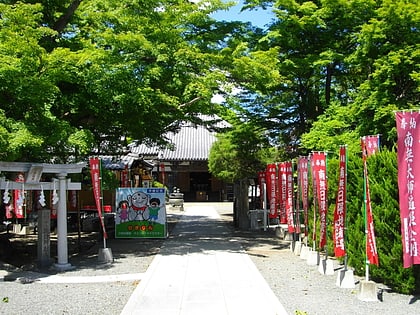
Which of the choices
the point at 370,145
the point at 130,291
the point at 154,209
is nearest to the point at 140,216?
the point at 154,209

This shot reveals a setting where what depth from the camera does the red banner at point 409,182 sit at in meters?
7.04

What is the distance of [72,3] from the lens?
527 inches

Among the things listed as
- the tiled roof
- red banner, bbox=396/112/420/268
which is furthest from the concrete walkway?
the tiled roof

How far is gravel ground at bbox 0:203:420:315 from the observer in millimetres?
7309

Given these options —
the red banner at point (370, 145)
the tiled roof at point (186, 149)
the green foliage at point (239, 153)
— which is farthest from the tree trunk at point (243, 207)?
the tiled roof at point (186, 149)

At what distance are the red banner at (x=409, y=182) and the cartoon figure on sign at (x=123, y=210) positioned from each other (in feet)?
36.1

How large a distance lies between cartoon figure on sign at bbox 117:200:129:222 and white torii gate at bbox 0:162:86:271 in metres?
4.79

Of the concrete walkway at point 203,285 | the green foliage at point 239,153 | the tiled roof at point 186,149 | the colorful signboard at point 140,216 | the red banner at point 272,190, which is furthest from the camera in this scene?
the tiled roof at point 186,149

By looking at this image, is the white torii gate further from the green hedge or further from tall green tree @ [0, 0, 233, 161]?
the green hedge

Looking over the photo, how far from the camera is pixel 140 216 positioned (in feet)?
54.0

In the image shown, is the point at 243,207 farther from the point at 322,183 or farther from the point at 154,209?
the point at 322,183

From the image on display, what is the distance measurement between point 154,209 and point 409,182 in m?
10.7

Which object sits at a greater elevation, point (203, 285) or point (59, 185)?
point (59, 185)

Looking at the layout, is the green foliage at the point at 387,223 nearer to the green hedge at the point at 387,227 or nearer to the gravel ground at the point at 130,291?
the green hedge at the point at 387,227
